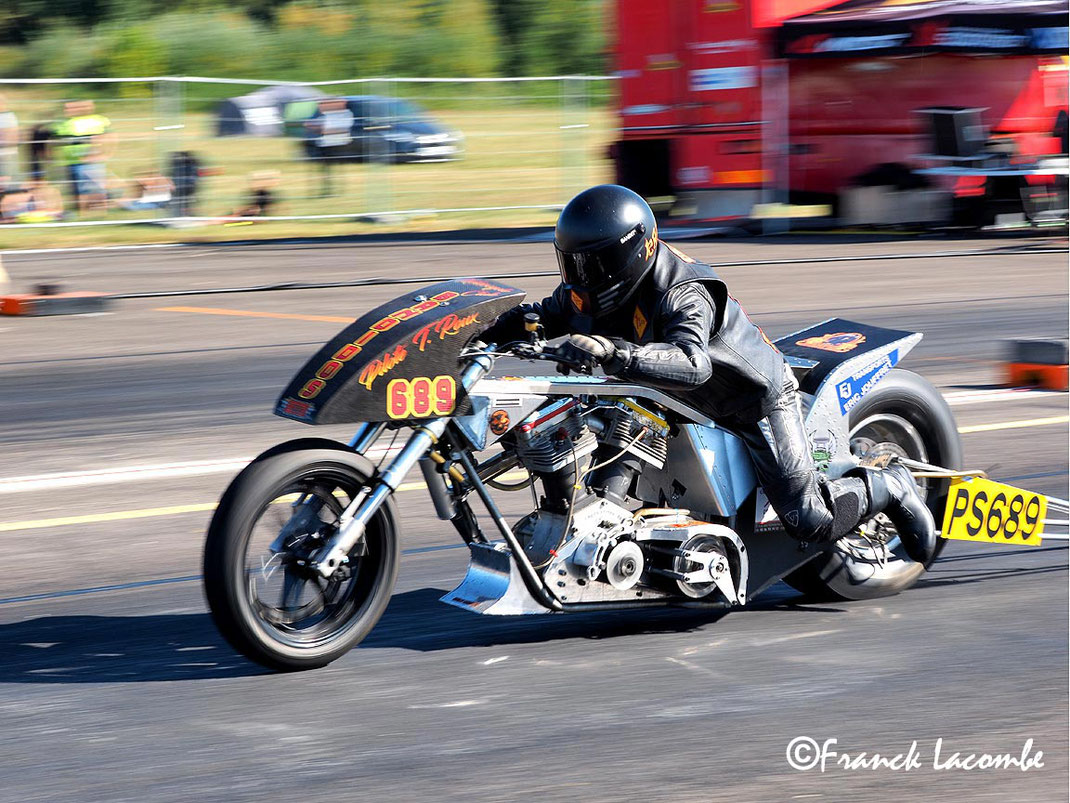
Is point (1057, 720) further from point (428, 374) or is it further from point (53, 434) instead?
point (53, 434)

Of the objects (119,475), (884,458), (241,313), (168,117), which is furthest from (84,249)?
(884,458)

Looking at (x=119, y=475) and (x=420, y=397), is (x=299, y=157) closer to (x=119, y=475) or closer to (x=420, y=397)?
(x=119, y=475)

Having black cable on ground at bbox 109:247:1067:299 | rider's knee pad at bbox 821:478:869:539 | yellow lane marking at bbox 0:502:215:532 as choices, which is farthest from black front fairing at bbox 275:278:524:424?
black cable on ground at bbox 109:247:1067:299

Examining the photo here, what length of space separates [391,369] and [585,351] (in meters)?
0.57

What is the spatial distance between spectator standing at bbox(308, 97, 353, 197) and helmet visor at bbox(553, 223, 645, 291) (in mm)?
19079

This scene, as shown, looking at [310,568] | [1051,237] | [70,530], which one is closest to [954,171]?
[1051,237]

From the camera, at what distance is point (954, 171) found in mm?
21406

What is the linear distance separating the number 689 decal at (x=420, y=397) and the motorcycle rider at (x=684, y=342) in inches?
12.1

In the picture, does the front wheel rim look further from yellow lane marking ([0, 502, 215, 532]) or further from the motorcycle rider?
yellow lane marking ([0, 502, 215, 532])

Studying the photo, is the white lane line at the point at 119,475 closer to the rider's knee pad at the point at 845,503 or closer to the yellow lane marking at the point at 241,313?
the rider's knee pad at the point at 845,503

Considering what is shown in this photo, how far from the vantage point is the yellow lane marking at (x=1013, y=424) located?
9070 millimetres

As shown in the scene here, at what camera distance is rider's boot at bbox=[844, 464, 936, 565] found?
5430 mm

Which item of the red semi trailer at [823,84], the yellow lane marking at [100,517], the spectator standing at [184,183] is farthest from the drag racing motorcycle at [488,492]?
the spectator standing at [184,183]

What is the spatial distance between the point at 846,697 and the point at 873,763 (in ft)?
1.73
